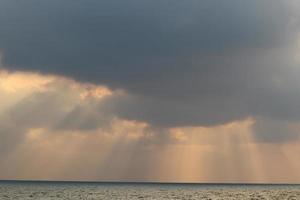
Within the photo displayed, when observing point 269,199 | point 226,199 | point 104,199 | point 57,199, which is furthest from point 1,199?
point 269,199

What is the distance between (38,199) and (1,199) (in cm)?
690

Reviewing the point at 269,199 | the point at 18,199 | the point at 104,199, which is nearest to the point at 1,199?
the point at 18,199

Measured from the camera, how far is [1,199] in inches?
3516

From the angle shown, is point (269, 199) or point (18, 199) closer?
point (269, 199)

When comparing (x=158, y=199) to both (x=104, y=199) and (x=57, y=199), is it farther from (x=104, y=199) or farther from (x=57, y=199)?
(x=57, y=199)

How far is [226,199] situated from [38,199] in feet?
105

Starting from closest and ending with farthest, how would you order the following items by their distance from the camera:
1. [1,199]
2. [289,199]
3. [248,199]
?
1. [289,199]
2. [248,199]
3. [1,199]

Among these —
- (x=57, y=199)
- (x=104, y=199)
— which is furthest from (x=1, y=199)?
(x=104, y=199)

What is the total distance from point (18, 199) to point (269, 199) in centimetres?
4218

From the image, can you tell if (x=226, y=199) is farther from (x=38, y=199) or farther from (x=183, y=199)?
(x=38, y=199)

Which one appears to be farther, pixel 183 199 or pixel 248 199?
pixel 183 199

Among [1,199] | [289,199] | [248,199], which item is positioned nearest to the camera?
[289,199]

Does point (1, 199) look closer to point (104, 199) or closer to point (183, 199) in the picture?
point (104, 199)

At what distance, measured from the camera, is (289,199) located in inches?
3004
